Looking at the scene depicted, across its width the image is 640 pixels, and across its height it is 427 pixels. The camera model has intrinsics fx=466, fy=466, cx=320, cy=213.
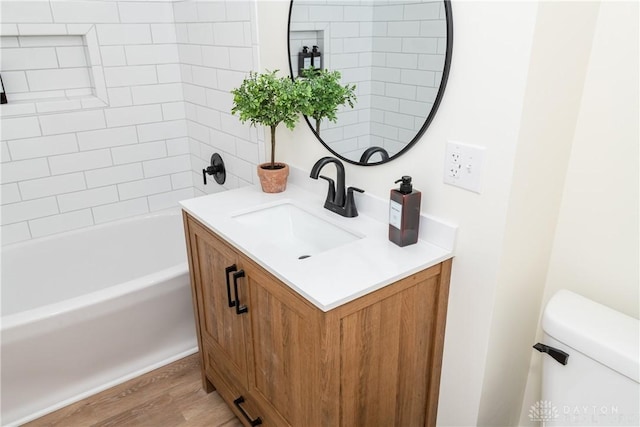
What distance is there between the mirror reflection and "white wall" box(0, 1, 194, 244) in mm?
1156

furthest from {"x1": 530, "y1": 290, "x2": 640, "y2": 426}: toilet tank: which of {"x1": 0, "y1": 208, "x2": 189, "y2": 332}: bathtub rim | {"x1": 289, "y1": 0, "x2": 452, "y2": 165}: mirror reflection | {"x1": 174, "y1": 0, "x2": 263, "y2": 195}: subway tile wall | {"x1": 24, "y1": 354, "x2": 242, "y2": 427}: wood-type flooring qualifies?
{"x1": 0, "y1": 208, "x2": 189, "y2": 332}: bathtub rim

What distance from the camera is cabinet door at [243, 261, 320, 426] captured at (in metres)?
1.22

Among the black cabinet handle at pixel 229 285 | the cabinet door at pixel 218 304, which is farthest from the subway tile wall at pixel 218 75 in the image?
the black cabinet handle at pixel 229 285

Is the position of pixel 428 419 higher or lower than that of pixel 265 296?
lower

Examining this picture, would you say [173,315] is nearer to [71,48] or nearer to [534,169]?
[71,48]

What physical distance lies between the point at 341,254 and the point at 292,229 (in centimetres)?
45

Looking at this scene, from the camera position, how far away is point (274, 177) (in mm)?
1809

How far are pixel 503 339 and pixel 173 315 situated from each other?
1485 millimetres

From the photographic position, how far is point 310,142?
1.81m

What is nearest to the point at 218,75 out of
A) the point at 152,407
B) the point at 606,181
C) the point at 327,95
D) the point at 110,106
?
the point at 110,106

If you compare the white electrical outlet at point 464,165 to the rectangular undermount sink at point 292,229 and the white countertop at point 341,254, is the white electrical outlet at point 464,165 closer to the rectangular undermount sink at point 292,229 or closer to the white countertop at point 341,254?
the white countertop at point 341,254

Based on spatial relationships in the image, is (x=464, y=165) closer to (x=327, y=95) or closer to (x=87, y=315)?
(x=327, y=95)

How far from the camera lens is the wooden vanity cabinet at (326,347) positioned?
1.19 meters

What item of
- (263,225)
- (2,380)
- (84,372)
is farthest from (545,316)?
(2,380)
